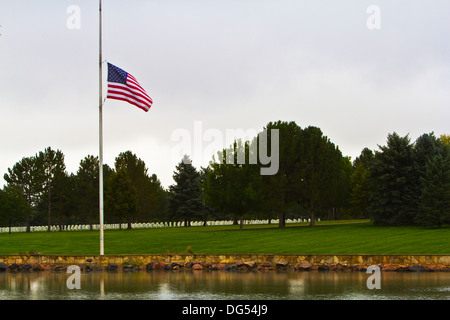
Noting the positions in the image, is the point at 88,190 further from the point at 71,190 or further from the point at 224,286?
the point at 224,286

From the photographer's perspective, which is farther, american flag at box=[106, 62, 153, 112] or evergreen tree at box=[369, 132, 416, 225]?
evergreen tree at box=[369, 132, 416, 225]

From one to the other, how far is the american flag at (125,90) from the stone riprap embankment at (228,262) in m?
7.05

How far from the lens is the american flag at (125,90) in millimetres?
26109

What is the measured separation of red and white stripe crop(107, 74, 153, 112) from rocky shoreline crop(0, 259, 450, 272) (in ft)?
23.4

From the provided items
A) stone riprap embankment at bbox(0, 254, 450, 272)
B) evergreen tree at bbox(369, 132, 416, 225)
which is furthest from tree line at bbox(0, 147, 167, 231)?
stone riprap embankment at bbox(0, 254, 450, 272)

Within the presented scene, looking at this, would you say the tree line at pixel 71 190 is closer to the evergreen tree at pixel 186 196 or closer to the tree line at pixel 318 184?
the tree line at pixel 318 184

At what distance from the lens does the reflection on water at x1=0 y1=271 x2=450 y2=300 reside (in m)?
16.8

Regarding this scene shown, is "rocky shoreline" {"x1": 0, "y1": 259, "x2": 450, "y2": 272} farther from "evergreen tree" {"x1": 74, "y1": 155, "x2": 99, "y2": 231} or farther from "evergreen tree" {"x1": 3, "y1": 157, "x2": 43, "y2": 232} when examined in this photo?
"evergreen tree" {"x1": 3, "y1": 157, "x2": 43, "y2": 232}

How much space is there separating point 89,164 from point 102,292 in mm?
70070

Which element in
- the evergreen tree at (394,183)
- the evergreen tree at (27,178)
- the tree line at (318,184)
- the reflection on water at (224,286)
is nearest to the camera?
the reflection on water at (224,286)

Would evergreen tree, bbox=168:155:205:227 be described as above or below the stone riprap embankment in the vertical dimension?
above

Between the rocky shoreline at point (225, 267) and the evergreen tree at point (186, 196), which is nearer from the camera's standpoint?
the rocky shoreline at point (225, 267)

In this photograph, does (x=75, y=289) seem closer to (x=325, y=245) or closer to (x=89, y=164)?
(x=325, y=245)

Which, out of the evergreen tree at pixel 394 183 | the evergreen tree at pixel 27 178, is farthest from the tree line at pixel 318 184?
the evergreen tree at pixel 27 178
